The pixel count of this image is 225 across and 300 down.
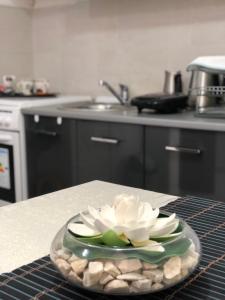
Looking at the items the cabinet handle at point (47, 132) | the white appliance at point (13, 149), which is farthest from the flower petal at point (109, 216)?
the white appliance at point (13, 149)

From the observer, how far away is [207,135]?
2.11 m

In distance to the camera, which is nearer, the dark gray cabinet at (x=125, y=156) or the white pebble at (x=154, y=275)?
the white pebble at (x=154, y=275)

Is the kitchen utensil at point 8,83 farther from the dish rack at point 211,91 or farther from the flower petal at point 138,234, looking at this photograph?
the flower petal at point 138,234

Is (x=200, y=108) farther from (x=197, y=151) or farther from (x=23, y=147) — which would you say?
(x=23, y=147)

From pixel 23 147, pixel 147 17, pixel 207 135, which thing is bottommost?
pixel 23 147

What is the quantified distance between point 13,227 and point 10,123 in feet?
6.32

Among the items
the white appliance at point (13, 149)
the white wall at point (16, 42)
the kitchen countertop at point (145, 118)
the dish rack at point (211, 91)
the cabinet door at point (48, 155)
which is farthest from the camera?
the white wall at point (16, 42)

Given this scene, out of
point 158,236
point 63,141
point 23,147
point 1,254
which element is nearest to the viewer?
point 158,236

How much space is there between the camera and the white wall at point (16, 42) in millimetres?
3439

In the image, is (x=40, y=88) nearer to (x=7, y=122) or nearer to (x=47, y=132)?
(x=7, y=122)

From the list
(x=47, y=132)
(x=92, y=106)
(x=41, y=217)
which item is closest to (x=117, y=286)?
(x=41, y=217)

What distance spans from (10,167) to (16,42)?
113 centimetres

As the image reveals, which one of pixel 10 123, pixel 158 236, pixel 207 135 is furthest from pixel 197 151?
pixel 158 236

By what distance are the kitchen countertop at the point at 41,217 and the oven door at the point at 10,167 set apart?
162 centimetres
